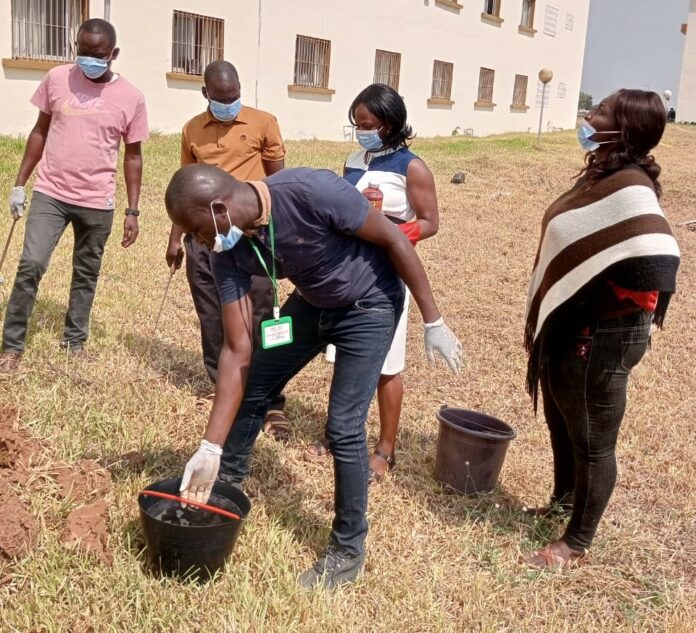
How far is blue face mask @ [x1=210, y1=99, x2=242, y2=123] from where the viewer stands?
461 centimetres

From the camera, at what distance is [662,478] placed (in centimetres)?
439

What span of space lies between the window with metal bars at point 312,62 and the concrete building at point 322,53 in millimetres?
24

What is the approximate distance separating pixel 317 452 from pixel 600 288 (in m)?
1.79

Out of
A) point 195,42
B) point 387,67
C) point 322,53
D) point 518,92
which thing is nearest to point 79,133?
point 195,42

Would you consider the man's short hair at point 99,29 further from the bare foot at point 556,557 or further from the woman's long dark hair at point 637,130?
the bare foot at point 556,557

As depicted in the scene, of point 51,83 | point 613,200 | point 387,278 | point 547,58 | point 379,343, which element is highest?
point 547,58

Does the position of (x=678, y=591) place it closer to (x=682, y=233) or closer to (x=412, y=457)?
(x=412, y=457)

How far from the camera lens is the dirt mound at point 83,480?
346 centimetres

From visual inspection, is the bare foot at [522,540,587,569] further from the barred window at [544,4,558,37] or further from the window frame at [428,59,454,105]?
the barred window at [544,4,558,37]

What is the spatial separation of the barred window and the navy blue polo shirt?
27.7 metres

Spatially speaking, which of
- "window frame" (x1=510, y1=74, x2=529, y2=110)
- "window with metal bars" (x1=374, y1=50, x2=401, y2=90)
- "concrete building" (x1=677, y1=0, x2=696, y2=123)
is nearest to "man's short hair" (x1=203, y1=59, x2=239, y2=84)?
"window with metal bars" (x1=374, y1=50, x2=401, y2=90)

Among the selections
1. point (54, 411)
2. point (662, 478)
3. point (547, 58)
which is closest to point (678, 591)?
point (662, 478)

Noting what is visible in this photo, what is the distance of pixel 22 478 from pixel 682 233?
1109 centimetres

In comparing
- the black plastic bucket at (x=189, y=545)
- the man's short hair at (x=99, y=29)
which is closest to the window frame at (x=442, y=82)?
the man's short hair at (x=99, y=29)
